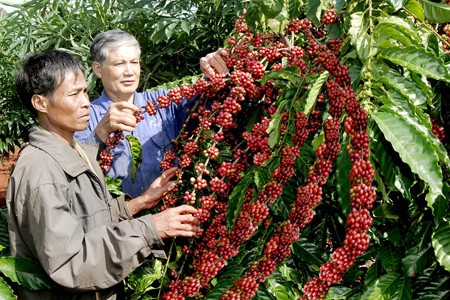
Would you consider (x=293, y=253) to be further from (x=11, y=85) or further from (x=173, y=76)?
(x=11, y=85)

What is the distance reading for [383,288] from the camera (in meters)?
1.25

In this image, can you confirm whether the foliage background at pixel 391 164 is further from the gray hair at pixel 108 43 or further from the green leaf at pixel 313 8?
the gray hair at pixel 108 43

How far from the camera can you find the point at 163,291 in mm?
1552

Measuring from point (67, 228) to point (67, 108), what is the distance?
0.45 metres

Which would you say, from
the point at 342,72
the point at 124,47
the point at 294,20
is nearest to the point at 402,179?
the point at 342,72

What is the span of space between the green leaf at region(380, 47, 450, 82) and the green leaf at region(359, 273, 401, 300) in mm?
507

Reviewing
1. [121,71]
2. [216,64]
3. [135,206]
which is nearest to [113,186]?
[135,206]

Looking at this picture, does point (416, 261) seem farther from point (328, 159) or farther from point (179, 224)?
point (179, 224)

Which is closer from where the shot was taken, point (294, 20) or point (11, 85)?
point (294, 20)

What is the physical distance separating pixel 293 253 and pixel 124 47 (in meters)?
1.43

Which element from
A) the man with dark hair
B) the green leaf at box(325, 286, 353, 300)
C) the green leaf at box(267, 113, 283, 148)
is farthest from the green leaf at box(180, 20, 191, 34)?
the green leaf at box(325, 286, 353, 300)

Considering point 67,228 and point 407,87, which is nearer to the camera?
point 407,87

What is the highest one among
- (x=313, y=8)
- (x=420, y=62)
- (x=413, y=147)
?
(x=313, y=8)

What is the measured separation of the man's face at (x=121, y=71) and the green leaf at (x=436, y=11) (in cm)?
156
